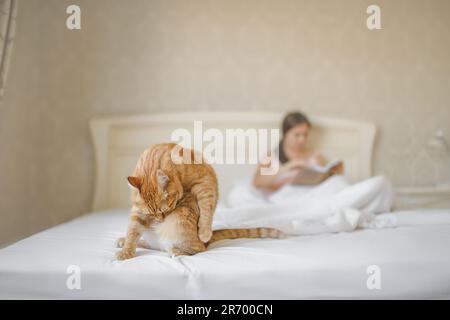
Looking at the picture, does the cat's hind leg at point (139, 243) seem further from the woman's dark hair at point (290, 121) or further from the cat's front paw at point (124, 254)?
the woman's dark hair at point (290, 121)

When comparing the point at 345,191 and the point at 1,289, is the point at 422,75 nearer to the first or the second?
the point at 345,191

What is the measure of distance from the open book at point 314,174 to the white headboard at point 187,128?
35 cm

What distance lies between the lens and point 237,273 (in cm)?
96

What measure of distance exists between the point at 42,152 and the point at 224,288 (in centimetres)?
157

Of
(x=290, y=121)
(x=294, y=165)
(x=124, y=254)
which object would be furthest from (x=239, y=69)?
(x=124, y=254)

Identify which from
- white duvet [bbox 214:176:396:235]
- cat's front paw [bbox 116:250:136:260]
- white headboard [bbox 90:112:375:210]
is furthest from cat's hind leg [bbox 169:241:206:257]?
white headboard [bbox 90:112:375:210]

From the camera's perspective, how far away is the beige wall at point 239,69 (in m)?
2.16

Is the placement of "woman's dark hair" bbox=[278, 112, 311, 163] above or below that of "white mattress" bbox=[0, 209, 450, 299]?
above

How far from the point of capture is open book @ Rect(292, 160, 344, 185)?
5.99ft

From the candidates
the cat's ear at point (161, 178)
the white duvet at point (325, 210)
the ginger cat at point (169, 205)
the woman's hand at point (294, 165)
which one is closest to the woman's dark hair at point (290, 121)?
the woman's hand at point (294, 165)

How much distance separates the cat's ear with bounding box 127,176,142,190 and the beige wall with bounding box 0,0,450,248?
123cm

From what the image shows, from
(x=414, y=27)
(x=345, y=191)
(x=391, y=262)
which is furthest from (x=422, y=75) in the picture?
(x=391, y=262)

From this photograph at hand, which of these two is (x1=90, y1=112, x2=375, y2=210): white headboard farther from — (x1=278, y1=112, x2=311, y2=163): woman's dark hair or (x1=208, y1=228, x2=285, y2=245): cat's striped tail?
(x1=208, y1=228, x2=285, y2=245): cat's striped tail

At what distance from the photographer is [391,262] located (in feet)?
3.28
